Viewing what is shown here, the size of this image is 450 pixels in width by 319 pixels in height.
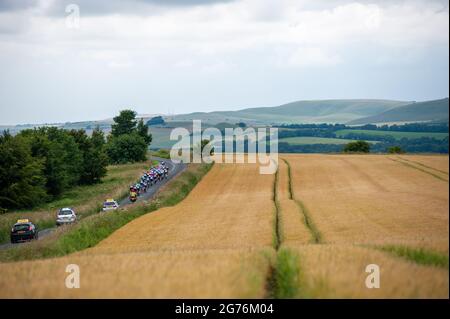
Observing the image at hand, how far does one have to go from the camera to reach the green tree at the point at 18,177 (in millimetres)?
63312

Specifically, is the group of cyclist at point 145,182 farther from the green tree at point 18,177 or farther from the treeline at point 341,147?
the treeline at point 341,147

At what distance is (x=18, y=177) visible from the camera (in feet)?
214

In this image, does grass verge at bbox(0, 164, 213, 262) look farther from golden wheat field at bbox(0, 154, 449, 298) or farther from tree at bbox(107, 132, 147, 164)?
tree at bbox(107, 132, 147, 164)

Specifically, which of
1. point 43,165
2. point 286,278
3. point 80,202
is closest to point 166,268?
point 286,278

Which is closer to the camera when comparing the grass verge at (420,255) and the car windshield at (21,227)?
the grass verge at (420,255)

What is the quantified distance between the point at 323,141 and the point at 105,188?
309 ft

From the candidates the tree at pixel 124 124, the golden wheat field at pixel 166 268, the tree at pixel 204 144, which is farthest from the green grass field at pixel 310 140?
the golden wheat field at pixel 166 268

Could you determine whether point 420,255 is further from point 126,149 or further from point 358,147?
point 358,147

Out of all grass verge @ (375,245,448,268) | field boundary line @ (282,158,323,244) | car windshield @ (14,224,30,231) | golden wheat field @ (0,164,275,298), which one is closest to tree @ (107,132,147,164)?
field boundary line @ (282,158,323,244)

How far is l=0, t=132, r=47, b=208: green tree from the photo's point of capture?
6331 cm

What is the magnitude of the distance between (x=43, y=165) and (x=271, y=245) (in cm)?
5414
